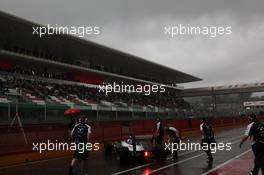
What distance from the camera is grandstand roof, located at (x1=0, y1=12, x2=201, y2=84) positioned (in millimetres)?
37531

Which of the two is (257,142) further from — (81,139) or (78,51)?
(78,51)

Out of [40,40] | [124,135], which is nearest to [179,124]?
[124,135]

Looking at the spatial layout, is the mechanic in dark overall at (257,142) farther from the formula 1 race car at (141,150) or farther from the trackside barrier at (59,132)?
the trackside barrier at (59,132)

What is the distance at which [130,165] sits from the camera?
1404 centimetres

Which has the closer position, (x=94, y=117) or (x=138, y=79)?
(x=94, y=117)

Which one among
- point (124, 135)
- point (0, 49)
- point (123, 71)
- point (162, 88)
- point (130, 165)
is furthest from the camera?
point (162, 88)

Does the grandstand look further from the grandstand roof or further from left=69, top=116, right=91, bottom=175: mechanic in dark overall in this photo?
left=69, top=116, right=91, bottom=175: mechanic in dark overall

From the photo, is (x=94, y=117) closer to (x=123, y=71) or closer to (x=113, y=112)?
(x=113, y=112)

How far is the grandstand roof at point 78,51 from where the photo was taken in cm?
3753

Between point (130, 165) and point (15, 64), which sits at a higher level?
point (15, 64)

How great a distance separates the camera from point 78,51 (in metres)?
48.1

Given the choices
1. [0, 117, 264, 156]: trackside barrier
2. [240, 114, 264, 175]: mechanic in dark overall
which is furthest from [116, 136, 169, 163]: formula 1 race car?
[240, 114, 264, 175]: mechanic in dark overall

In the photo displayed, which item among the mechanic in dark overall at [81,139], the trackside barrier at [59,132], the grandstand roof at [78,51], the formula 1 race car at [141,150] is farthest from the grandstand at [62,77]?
the mechanic in dark overall at [81,139]

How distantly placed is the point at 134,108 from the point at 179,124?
7.68 meters
